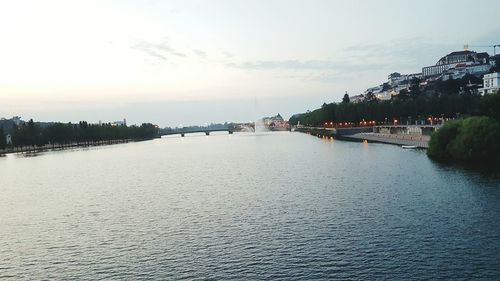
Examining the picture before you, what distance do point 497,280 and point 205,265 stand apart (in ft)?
55.8

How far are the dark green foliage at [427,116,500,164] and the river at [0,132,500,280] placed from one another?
357 inches

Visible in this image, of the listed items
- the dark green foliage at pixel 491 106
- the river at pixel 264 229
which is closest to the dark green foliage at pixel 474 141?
the dark green foliage at pixel 491 106

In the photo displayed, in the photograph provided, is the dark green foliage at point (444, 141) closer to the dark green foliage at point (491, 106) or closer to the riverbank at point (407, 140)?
the dark green foliage at point (491, 106)

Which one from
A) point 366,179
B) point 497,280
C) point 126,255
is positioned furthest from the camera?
point 366,179

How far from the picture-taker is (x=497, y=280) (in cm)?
2531

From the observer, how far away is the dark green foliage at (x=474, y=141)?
7275 cm

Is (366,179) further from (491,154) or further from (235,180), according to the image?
(491,154)

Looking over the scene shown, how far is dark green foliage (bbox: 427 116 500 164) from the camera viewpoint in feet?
239

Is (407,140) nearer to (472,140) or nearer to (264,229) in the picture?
(472,140)

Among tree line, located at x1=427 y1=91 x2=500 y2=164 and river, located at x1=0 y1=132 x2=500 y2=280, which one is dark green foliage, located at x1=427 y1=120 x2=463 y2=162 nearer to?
tree line, located at x1=427 y1=91 x2=500 y2=164

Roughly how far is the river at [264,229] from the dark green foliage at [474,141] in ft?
29.8

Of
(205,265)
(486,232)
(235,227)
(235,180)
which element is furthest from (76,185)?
(486,232)

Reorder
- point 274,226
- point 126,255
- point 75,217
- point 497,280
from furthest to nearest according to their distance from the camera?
1. point 75,217
2. point 274,226
3. point 126,255
4. point 497,280

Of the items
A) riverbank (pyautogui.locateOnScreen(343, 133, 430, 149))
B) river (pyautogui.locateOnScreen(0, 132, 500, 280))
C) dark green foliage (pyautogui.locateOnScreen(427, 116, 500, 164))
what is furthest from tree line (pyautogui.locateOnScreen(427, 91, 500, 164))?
riverbank (pyautogui.locateOnScreen(343, 133, 430, 149))
